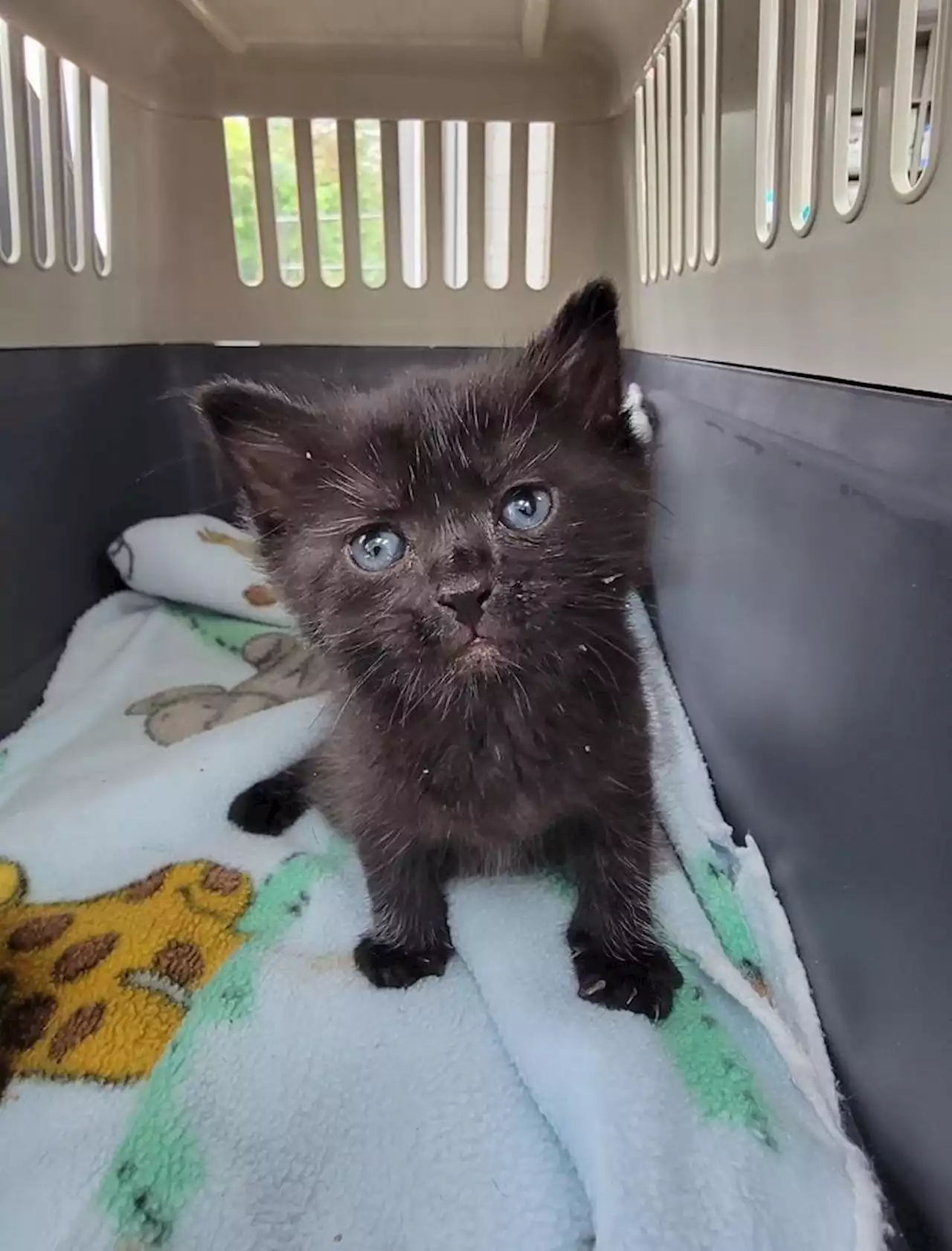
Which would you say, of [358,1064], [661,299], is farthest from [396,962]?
[661,299]

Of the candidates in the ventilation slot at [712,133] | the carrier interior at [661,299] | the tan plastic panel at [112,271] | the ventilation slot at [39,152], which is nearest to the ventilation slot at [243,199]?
the carrier interior at [661,299]

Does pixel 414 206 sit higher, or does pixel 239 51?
pixel 239 51

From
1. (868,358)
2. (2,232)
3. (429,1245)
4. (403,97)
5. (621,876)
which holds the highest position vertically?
(403,97)

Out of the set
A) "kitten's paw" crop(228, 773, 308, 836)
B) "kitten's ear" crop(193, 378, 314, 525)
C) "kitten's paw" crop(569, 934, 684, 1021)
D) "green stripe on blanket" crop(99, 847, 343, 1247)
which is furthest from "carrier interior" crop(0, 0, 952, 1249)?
"green stripe on blanket" crop(99, 847, 343, 1247)

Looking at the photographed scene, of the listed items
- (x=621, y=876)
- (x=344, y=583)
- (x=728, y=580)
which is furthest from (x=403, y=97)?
(x=621, y=876)

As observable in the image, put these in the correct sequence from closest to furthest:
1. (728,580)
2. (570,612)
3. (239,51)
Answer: (570,612) < (728,580) < (239,51)

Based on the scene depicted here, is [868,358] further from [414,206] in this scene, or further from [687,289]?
[414,206]

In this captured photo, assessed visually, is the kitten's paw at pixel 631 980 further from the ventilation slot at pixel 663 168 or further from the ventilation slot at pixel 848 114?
the ventilation slot at pixel 663 168

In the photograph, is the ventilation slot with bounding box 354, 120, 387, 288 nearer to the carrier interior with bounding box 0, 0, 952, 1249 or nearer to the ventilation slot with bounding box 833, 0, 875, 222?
the carrier interior with bounding box 0, 0, 952, 1249
